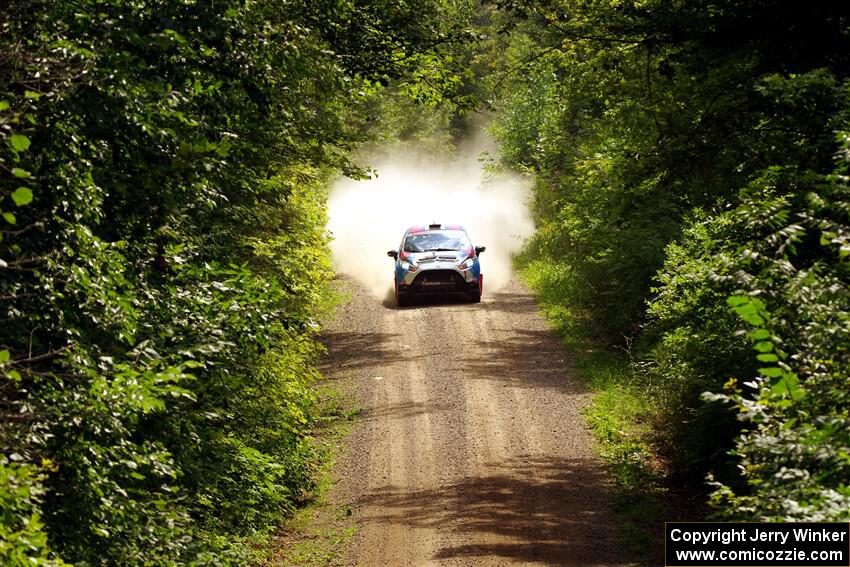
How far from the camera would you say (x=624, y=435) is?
55.1ft

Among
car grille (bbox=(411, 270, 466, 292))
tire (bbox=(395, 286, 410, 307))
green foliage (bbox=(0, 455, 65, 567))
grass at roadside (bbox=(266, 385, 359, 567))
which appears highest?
car grille (bbox=(411, 270, 466, 292))

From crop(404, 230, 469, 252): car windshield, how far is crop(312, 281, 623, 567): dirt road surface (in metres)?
1.81

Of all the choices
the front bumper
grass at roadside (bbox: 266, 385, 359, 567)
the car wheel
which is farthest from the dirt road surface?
the car wheel

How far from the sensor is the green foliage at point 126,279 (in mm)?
6520

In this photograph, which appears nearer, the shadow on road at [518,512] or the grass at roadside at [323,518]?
the shadow on road at [518,512]

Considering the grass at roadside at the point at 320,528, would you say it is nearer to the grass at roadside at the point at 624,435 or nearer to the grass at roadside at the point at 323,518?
the grass at roadside at the point at 323,518

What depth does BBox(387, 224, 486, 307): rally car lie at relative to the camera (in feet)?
89.8

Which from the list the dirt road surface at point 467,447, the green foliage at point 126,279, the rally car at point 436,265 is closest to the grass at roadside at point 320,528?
the dirt road surface at point 467,447

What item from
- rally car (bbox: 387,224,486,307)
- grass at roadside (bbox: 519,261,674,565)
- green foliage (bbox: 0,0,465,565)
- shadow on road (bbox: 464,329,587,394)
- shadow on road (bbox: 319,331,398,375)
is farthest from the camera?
rally car (bbox: 387,224,486,307)

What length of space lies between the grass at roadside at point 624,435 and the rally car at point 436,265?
249 centimetres

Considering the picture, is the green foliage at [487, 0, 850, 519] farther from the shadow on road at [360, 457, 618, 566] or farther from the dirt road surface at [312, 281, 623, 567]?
the dirt road surface at [312, 281, 623, 567]

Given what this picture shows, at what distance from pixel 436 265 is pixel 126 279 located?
64.5 feet

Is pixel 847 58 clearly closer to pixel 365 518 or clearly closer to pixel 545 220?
pixel 365 518

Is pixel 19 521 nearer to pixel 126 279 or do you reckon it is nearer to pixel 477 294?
pixel 126 279
